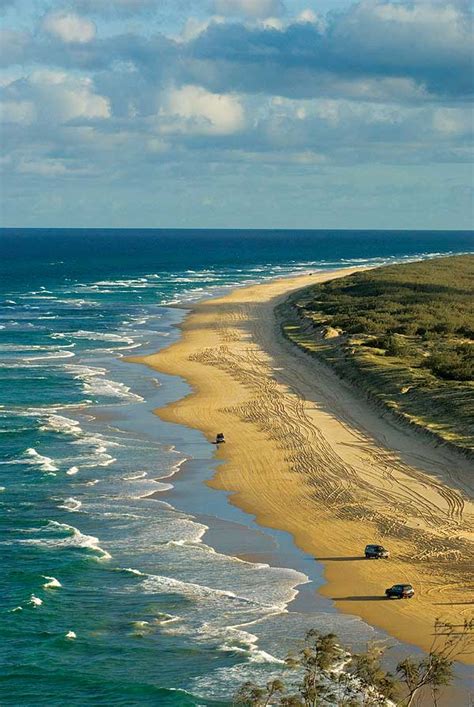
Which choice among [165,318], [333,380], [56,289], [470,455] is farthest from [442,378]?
[56,289]

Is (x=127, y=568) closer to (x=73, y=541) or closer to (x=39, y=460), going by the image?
(x=73, y=541)

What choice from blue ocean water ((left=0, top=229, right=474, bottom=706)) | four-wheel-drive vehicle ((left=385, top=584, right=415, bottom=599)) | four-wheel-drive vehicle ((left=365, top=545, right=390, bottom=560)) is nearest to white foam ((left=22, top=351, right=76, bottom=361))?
blue ocean water ((left=0, top=229, right=474, bottom=706))

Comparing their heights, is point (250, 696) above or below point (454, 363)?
below

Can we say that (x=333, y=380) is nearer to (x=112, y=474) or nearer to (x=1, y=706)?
(x=112, y=474)

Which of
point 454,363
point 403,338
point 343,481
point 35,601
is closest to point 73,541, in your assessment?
point 35,601

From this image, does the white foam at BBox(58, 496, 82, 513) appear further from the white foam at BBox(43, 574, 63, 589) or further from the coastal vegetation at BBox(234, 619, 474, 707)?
the coastal vegetation at BBox(234, 619, 474, 707)

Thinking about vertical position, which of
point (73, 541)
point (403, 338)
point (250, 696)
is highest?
point (403, 338)
